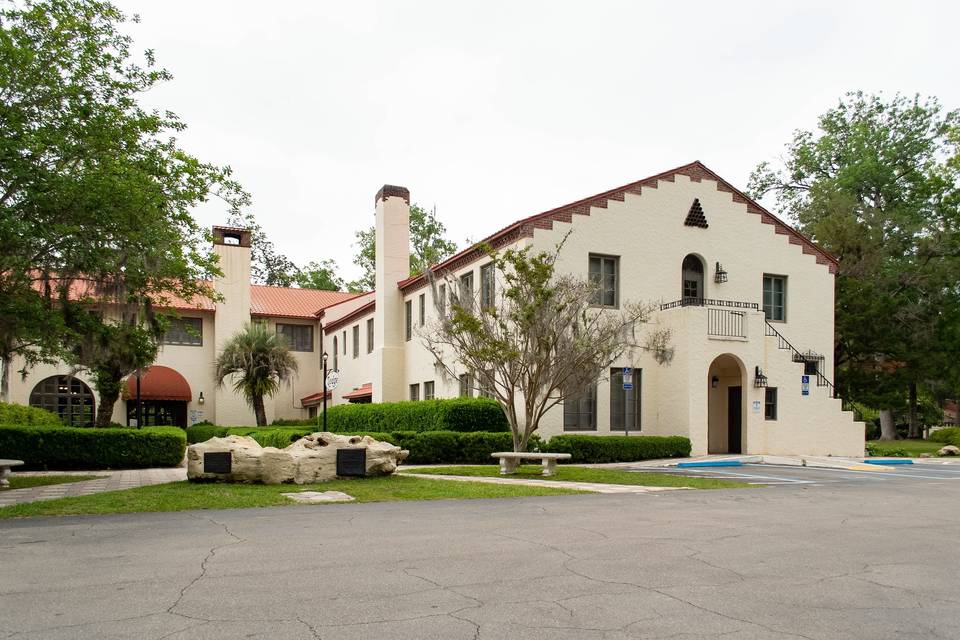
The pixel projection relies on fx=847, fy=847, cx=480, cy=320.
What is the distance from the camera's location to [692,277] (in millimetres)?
27750

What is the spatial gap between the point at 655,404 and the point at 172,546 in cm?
1953

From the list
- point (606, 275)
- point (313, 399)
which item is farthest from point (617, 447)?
point (313, 399)

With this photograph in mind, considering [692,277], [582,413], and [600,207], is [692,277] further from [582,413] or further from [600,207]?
[582,413]

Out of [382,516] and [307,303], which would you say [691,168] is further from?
[307,303]

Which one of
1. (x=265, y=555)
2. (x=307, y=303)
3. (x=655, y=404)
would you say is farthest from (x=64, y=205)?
(x=307, y=303)

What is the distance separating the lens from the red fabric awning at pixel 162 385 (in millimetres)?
39062

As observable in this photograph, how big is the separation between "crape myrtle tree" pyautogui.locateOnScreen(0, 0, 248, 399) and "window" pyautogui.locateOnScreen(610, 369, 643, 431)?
540 inches

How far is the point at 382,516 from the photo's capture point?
11438 millimetres

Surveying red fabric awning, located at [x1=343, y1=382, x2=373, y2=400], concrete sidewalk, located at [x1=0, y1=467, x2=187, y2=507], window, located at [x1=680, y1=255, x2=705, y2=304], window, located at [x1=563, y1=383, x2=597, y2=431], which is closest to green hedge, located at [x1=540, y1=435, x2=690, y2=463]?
window, located at [x1=563, y1=383, x2=597, y2=431]

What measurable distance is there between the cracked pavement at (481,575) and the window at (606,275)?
47.0 feet

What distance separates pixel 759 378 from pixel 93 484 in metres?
18.7

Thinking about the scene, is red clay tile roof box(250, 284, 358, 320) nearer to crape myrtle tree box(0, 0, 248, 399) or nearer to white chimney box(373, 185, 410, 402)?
white chimney box(373, 185, 410, 402)

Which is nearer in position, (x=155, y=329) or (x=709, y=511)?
(x=709, y=511)

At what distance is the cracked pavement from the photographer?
5.70 metres
